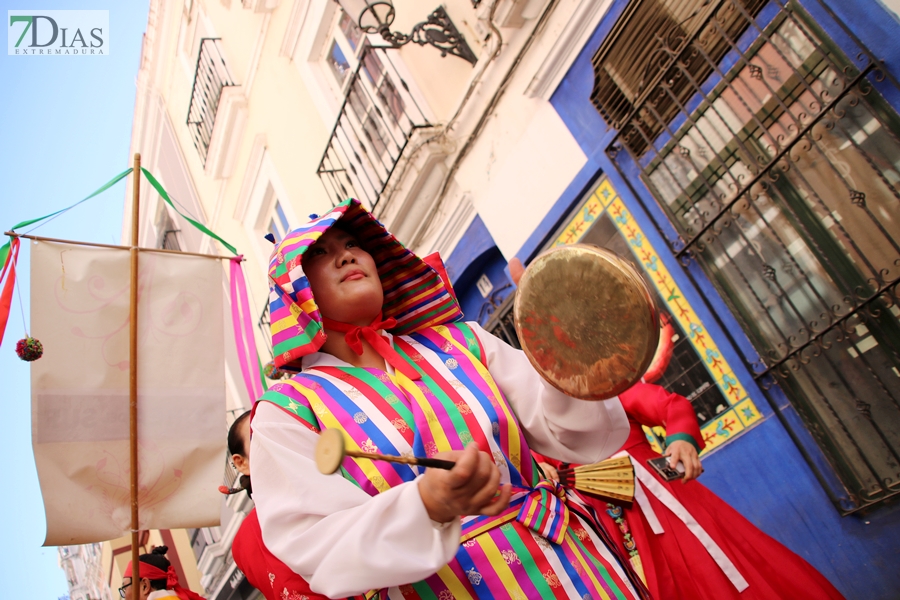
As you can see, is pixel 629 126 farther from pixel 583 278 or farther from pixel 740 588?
pixel 583 278

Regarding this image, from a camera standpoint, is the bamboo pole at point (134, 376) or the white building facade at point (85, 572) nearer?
the bamboo pole at point (134, 376)

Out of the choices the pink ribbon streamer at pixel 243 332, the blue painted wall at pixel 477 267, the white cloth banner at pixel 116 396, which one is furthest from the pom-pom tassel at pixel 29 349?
the blue painted wall at pixel 477 267

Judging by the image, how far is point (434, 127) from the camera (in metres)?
6.02

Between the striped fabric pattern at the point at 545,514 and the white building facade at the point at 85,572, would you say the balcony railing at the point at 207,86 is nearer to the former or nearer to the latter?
the striped fabric pattern at the point at 545,514

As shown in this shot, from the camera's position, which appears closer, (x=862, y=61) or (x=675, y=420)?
(x=675, y=420)

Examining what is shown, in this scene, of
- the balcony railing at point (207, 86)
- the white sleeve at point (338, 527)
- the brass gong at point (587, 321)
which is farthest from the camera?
the balcony railing at point (207, 86)

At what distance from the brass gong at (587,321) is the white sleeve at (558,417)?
0.56 ft

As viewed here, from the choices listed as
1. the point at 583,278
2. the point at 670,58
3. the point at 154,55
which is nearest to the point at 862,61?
the point at 670,58

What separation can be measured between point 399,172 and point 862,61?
13.4ft

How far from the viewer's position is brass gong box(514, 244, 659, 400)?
4.42 feet

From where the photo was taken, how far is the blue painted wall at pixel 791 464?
3.00 metres

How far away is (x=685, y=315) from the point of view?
3.95 m

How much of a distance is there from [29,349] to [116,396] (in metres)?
0.48

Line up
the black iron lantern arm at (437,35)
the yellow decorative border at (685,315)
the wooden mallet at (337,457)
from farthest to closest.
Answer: the black iron lantern arm at (437,35) < the yellow decorative border at (685,315) < the wooden mallet at (337,457)
